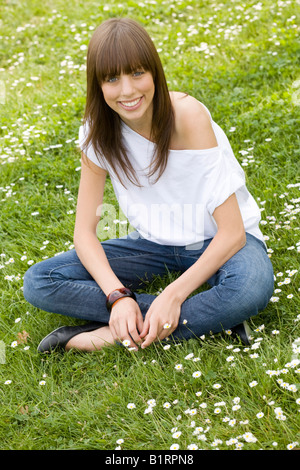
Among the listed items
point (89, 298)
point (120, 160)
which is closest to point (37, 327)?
point (89, 298)

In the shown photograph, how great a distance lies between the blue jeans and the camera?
2.68 metres

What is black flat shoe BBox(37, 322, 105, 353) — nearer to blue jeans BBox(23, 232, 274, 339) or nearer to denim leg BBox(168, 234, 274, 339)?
blue jeans BBox(23, 232, 274, 339)

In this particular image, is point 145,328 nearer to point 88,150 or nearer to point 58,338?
point 58,338

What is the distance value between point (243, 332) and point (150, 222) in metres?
0.72

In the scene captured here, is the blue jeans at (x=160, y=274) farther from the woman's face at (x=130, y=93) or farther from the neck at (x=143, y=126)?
the woman's face at (x=130, y=93)

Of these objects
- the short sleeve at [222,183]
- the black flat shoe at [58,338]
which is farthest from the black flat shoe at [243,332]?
the black flat shoe at [58,338]

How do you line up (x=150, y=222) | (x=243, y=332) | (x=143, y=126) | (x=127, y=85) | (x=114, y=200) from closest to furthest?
→ (x=127, y=85)
(x=243, y=332)
(x=143, y=126)
(x=150, y=222)
(x=114, y=200)

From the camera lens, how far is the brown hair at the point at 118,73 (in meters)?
2.55

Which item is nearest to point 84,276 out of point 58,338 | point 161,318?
point 58,338

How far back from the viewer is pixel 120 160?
2.95 metres

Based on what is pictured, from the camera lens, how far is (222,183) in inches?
109

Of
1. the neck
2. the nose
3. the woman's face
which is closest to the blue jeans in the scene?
the neck

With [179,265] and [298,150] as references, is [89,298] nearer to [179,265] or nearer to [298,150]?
[179,265]
